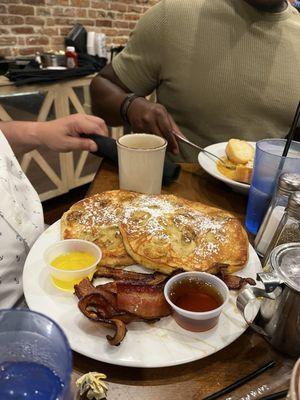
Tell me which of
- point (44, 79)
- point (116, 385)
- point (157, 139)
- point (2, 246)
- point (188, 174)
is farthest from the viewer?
point (44, 79)

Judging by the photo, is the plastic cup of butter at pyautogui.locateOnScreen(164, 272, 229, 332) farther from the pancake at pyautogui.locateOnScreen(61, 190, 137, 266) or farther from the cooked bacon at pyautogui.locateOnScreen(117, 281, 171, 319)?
the pancake at pyautogui.locateOnScreen(61, 190, 137, 266)

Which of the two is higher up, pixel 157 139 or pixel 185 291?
pixel 157 139

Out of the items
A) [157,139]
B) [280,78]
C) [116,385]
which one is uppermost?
[280,78]

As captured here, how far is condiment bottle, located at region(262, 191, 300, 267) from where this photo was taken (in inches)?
31.1

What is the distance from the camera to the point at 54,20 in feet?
10.7

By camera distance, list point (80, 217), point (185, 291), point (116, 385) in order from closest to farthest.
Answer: point (116, 385)
point (185, 291)
point (80, 217)

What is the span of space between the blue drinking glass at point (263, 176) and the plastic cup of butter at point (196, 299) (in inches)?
16.9

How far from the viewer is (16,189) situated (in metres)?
1.08

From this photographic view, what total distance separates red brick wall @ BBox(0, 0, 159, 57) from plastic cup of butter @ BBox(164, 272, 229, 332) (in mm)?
3066

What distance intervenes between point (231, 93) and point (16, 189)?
120 cm

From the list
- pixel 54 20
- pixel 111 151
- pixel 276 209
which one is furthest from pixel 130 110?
pixel 54 20

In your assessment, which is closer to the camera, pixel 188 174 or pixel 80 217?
pixel 80 217

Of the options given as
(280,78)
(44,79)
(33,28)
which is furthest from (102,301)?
(33,28)

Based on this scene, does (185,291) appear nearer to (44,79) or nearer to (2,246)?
(2,246)
